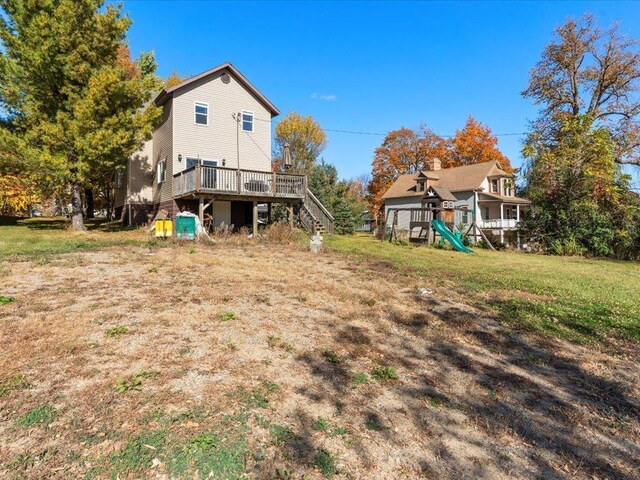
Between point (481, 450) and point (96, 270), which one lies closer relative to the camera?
point (481, 450)

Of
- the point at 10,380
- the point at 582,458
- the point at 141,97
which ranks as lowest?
the point at 582,458

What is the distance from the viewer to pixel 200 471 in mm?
2445

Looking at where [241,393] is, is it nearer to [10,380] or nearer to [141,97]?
[10,380]

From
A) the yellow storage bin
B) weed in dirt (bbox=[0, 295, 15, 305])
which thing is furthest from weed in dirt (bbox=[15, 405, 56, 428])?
the yellow storage bin

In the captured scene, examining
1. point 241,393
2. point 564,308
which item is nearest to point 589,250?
point 564,308

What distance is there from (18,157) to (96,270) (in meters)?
10.5

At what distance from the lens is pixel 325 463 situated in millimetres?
2582

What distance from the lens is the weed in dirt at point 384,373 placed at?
3885mm

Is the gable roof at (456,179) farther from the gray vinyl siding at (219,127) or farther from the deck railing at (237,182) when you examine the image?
the deck railing at (237,182)

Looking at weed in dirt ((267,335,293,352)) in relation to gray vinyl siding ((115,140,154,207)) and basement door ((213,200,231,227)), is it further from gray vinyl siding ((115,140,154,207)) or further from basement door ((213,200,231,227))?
gray vinyl siding ((115,140,154,207))

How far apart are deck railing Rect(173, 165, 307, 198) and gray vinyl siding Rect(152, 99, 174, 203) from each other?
1.07 m

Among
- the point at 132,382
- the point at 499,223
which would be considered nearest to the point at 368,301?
the point at 132,382

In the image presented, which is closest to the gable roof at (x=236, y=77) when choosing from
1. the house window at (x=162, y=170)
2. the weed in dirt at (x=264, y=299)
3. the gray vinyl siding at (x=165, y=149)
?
the gray vinyl siding at (x=165, y=149)

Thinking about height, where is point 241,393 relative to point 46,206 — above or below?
below
